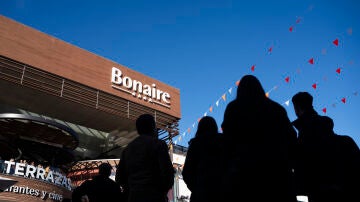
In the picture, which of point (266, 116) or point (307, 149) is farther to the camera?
point (307, 149)

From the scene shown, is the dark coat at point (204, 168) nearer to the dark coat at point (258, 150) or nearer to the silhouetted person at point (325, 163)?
the dark coat at point (258, 150)

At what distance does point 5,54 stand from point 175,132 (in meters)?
10.5

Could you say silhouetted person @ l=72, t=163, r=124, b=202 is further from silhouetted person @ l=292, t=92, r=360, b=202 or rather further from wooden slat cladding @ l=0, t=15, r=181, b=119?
wooden slat cladding @ l=0, t=15, r=181, b=119

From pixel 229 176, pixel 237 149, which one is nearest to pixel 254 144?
pixel 237 149

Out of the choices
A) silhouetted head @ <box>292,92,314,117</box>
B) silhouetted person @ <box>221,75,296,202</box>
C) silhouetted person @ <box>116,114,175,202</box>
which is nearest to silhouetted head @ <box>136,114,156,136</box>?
silhouetted person @ <box>116,114,175,202</box>

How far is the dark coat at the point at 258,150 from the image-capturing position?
1.92 meters

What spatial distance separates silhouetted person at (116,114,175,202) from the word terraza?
10.8m

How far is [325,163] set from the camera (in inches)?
103

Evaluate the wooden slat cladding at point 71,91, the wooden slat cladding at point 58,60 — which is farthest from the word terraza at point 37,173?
the wooden slat cladding at point 58,60

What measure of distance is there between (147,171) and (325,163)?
1.50 meters

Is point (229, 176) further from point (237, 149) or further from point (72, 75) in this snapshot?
point (72, 75)

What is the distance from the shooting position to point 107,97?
18531mm

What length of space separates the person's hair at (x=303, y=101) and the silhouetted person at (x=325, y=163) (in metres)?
0.16

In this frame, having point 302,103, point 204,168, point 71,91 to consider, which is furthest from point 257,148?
point 71,91
